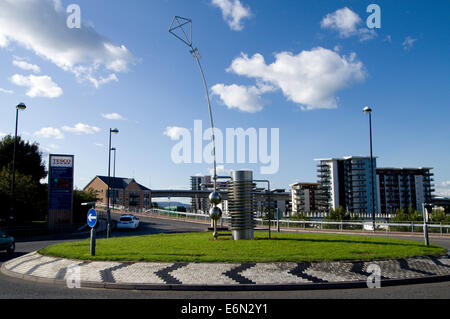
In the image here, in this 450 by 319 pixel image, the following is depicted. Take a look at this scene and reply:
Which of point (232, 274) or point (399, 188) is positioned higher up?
point (399, 188)

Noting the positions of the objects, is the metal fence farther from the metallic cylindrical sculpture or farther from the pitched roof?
the pitched roof

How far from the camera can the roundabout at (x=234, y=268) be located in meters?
8.51

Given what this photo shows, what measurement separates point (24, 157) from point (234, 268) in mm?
47181

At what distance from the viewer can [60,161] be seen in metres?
31.7

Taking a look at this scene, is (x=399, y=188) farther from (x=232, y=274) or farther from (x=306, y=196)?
(x=232, y=274)

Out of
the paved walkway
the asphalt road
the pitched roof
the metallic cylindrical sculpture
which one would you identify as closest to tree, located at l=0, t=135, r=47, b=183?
the metallic cylindrical sculpture

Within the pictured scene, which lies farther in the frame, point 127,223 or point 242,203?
point 127,223

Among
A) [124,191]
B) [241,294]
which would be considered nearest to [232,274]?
[241,294]

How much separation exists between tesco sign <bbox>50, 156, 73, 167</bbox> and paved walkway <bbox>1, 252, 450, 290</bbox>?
72.6 ft

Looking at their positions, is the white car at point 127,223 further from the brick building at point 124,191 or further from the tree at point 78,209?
the brick building at point 124,191

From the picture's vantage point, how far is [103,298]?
764 cm
